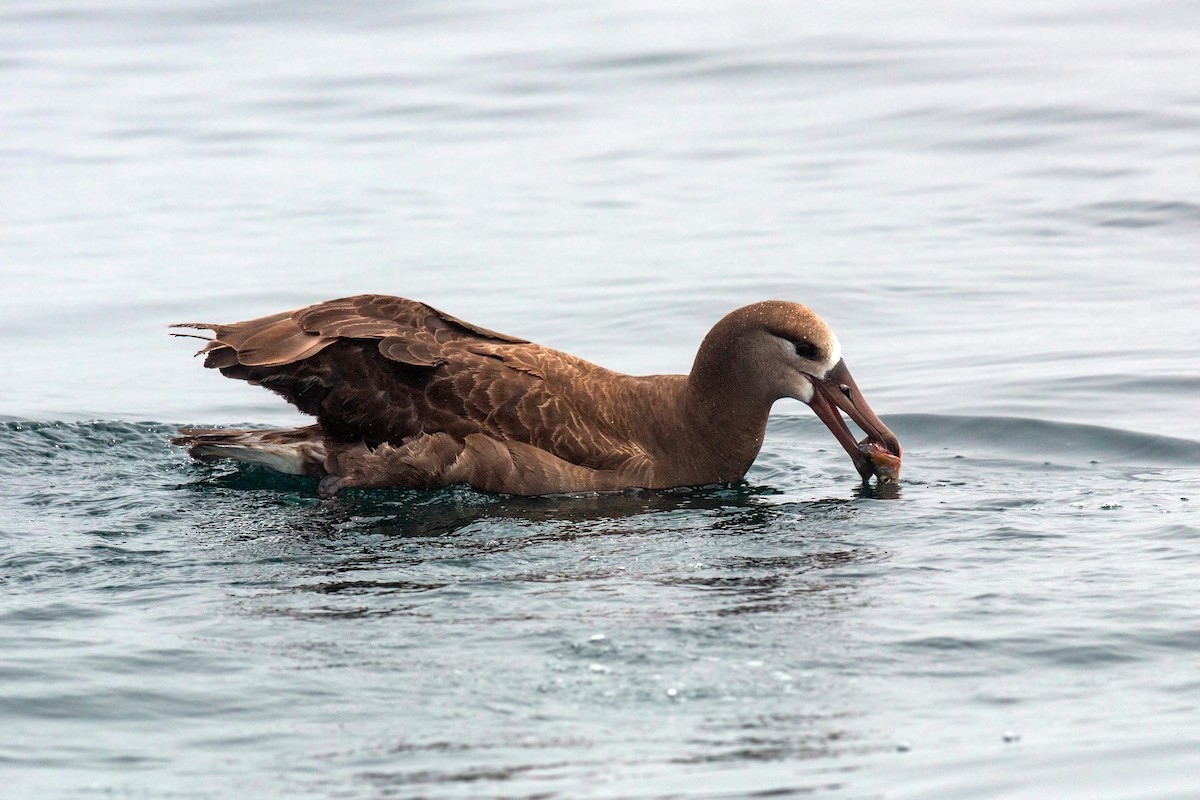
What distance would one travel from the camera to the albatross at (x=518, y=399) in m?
9.02

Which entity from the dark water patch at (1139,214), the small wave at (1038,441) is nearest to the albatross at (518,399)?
the small wave at (1038,441)

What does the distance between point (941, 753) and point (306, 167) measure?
49.0 ft

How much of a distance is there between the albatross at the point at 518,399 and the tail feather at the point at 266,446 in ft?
0.15

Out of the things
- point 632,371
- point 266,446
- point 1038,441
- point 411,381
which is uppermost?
point 411,381

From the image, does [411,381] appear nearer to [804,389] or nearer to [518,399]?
[518,399]

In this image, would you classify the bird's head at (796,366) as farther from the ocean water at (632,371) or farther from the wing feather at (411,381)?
the wing feather at (411,381)

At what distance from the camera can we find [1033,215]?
16234mm

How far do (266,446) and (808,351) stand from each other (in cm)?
295

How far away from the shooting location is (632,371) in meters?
12.1

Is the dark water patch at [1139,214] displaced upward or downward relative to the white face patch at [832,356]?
upward

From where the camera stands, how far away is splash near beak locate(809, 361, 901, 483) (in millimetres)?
9195

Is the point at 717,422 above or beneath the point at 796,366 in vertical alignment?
beneath

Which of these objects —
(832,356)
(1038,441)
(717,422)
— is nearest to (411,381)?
(717,422)

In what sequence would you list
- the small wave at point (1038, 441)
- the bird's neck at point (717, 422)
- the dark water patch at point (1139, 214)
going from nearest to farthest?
1. the bird's neck at point (717, 422)
2. the small wave at point (1038, 441)
3. the dark water patch at point (1139, 214)
